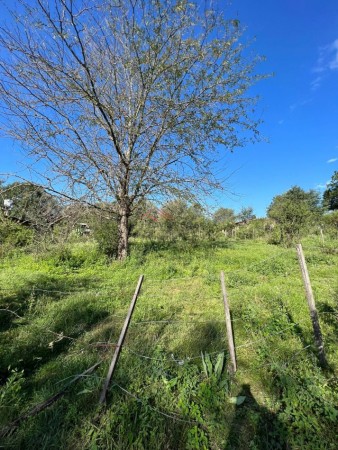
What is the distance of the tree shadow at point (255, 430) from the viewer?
1.88 m

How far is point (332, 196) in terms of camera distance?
36375 millimetres

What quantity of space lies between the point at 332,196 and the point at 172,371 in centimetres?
4279

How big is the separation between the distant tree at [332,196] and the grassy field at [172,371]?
37690 millimetres

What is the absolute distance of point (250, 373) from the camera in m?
2.66

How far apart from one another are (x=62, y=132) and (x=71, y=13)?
320cm

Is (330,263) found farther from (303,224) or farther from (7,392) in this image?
(7,392)

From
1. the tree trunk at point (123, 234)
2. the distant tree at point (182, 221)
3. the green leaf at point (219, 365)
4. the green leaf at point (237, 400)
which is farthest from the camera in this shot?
the distant tree at point (182, 221)

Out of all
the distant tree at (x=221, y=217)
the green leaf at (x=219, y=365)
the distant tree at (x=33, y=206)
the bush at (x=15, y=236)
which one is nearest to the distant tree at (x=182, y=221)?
the distant tree at (x=221, y=217)

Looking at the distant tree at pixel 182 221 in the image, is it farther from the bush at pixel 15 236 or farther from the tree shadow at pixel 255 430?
the tree shadow at pixel 255 430

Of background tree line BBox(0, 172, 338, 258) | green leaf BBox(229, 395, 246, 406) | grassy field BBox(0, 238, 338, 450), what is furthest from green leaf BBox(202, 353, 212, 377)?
background tree line BBox(0, 172, 338, 258)

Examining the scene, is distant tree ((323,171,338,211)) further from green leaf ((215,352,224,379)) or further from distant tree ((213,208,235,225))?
green leaf ((215,352,224,379))

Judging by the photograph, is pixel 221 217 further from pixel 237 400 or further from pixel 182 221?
pixel 237 400

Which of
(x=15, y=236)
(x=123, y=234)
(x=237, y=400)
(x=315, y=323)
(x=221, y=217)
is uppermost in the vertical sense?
(x=221, y=217)

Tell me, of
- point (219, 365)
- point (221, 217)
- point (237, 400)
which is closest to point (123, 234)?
point (219, 365)
